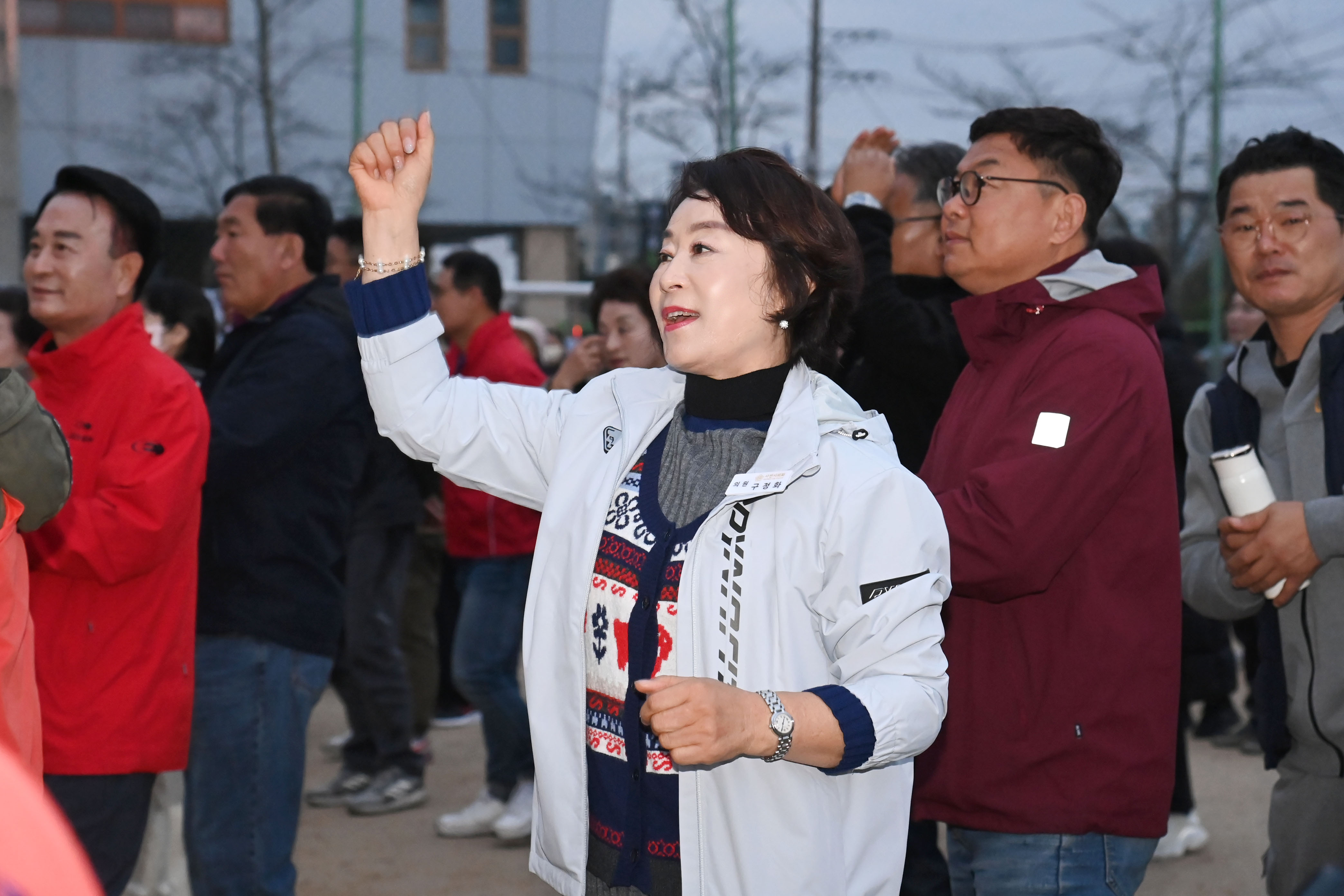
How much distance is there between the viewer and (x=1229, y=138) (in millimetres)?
13133

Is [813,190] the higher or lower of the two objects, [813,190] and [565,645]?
the higher

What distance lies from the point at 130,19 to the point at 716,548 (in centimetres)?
1563

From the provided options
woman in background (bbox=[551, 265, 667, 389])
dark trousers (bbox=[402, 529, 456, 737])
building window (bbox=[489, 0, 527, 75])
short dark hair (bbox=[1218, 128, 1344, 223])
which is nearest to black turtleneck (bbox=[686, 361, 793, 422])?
short dark hair (bbox=[1218, 128, 1344, 223])

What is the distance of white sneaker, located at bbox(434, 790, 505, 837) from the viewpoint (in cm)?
555

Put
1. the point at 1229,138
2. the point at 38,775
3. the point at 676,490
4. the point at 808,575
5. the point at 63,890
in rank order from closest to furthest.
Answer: the point at 63,890 < the point at 808,575 < the point at 676,490 < the point at 38,775 < the point at 1229,138

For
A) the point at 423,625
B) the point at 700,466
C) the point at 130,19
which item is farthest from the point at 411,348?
the point at 130,19

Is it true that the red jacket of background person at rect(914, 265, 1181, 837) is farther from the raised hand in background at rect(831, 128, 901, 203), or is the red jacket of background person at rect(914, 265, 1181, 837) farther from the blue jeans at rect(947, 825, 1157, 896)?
the raised hand in background at rect(831, 128, 901, 203)

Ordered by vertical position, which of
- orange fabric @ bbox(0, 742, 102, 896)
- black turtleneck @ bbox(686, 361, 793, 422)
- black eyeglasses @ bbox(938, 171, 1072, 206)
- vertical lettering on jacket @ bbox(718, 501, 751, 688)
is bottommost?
vertical lettering on jacket @ bbox(718, 501, 751, 688)

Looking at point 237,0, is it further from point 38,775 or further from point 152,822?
point 38,775

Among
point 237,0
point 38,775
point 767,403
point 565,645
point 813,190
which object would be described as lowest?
point 38,775

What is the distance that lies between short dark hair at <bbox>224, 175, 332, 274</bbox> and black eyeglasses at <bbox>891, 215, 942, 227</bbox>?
1665 millimetres

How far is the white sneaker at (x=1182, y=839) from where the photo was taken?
16.9 feet

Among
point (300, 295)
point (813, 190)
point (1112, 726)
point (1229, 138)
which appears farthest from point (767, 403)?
point (1229, 138)

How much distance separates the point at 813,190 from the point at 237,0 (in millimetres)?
13760
